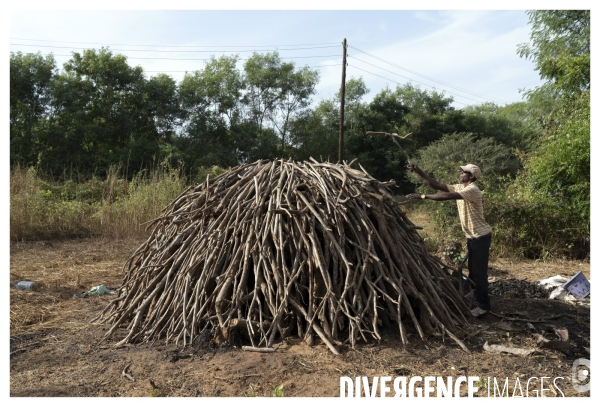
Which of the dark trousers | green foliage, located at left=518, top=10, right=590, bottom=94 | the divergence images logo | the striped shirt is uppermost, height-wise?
green foliage, located at left=518, top=10, right=590, bottom=94

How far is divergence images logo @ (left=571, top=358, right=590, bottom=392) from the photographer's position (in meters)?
3.83

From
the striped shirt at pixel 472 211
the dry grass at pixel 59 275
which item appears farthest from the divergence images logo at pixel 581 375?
the dry grass at pixel 59 275

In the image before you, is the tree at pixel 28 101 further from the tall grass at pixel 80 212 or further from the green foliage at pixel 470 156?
the green foliage at pixel 470 156

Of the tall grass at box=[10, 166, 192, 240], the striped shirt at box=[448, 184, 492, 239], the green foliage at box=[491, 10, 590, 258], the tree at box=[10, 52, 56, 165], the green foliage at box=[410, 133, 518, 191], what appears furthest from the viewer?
the tree at box=[10, 52, 56, 165]

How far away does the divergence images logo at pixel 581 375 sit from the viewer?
12.6ft

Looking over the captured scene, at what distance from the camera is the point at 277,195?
4754 mm

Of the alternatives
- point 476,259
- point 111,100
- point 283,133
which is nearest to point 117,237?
point 476,259

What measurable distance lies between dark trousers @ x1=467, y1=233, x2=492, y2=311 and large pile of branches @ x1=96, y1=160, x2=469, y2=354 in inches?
14.7

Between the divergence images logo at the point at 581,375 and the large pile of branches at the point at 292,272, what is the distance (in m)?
0.89

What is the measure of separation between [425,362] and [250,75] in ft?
75.8

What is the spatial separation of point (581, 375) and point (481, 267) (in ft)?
5.11

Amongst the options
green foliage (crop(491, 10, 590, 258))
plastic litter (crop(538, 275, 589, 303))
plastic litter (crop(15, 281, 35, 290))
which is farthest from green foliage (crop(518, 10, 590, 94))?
plastic litter (crop(15, 281, 35, 290))

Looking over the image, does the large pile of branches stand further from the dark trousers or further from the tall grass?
the tall grass

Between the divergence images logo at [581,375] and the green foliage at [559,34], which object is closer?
the divergence images logo at [581,375]
